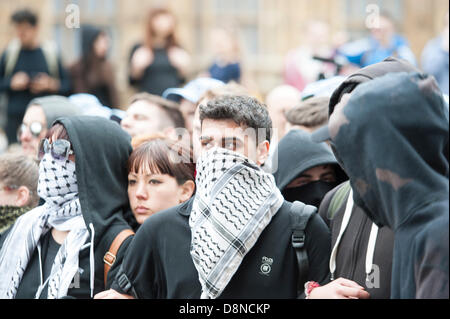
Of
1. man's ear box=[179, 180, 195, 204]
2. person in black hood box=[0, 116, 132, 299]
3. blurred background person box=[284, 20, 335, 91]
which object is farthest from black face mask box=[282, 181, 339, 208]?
blurred background person box=[284, 20, 335, 91]

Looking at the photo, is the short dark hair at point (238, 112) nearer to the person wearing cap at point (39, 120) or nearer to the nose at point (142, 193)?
the nose at point (142, 193)

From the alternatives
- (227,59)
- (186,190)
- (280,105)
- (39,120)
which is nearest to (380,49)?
(227,59)

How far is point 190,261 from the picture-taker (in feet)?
11.7

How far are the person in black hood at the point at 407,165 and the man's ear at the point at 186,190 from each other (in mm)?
1673

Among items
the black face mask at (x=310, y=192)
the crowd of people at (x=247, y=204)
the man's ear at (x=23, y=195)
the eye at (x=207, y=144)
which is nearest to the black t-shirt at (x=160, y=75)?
the crowd of people at (x=247, y=204)

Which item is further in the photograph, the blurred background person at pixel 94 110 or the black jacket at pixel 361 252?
the blurred background person at pixel 94 110

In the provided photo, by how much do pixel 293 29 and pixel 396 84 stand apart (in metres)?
12.7

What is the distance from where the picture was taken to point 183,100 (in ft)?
21.8

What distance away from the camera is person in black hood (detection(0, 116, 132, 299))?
412 cm

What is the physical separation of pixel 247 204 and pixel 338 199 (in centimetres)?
55

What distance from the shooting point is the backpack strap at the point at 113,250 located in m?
4.01

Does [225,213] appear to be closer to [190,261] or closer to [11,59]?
[190,261]

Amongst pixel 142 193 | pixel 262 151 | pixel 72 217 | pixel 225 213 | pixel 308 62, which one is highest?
pixel 262 151
